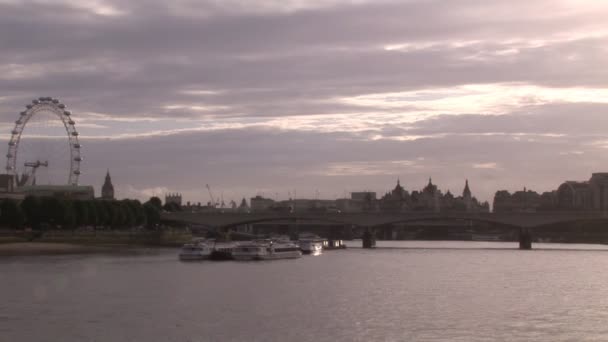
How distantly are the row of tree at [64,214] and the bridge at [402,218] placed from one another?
415 inches

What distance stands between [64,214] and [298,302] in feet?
232

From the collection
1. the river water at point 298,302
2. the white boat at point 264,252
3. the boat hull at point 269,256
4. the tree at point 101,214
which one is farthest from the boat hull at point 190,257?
the tree at point 101,214

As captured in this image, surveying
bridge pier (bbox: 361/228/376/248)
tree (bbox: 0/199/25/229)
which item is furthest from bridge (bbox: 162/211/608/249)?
tree (bbox: 0/199/25/229)

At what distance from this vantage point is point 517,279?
2948 inches

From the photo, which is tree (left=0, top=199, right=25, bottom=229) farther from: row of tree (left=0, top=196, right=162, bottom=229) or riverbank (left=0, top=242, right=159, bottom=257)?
riverbank (left=0, top=242, right=159, bottom=257)

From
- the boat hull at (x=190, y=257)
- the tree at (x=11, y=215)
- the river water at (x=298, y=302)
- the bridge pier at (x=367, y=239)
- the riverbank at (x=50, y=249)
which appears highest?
the tree at (x=11, y=215)

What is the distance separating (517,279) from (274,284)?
18231 millimetres

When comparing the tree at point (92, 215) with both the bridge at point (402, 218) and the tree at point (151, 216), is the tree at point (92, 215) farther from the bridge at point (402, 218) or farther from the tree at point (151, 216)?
the bridge at point (402, 218)

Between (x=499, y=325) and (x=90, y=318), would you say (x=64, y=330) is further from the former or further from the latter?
(x=499, y=325)

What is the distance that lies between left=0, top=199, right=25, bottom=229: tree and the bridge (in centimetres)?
3363

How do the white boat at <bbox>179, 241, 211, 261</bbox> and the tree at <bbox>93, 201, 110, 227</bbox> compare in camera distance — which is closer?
the white boat at <bbox>179, 241, 211, 261</bbox>

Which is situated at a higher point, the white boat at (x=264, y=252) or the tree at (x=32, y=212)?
the tree at (x=32, y=212)

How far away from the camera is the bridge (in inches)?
5281

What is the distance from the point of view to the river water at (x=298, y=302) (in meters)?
45.6
